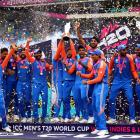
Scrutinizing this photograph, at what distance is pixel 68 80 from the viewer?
13.4m

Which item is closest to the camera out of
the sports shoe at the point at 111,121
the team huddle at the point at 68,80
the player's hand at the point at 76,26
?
the team huddle at the point at 68,80

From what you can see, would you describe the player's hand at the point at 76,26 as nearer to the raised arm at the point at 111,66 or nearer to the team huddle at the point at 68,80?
the team huddle at the point at 68,80

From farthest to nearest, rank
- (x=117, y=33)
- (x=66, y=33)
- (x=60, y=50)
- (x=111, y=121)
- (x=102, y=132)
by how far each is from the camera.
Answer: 1. (x=117, y=33)
2. (x=60, y=50)
3. (x=66, y=33)
4. (x=111, y=121)
5. (x=102, y=132)

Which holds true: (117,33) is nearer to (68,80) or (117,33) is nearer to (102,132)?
(68,80)

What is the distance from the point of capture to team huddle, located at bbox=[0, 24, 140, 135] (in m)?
12.3

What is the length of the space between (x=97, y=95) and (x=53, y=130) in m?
1.53

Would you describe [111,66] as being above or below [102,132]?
above

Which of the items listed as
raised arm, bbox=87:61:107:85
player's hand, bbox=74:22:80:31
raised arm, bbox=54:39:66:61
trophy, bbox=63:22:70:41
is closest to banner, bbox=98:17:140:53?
player's hand, bbox=74:22:80:31

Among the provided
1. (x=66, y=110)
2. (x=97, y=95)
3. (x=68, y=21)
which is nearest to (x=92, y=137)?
(x=97, y=95)

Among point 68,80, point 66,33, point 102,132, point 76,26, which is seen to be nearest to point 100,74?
point 102,132

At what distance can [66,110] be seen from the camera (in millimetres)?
13352

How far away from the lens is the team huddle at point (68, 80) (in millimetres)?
12258

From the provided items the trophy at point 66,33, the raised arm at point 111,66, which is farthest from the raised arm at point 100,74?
the trophy at point 66,33

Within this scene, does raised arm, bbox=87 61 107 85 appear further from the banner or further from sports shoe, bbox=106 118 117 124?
the banner
